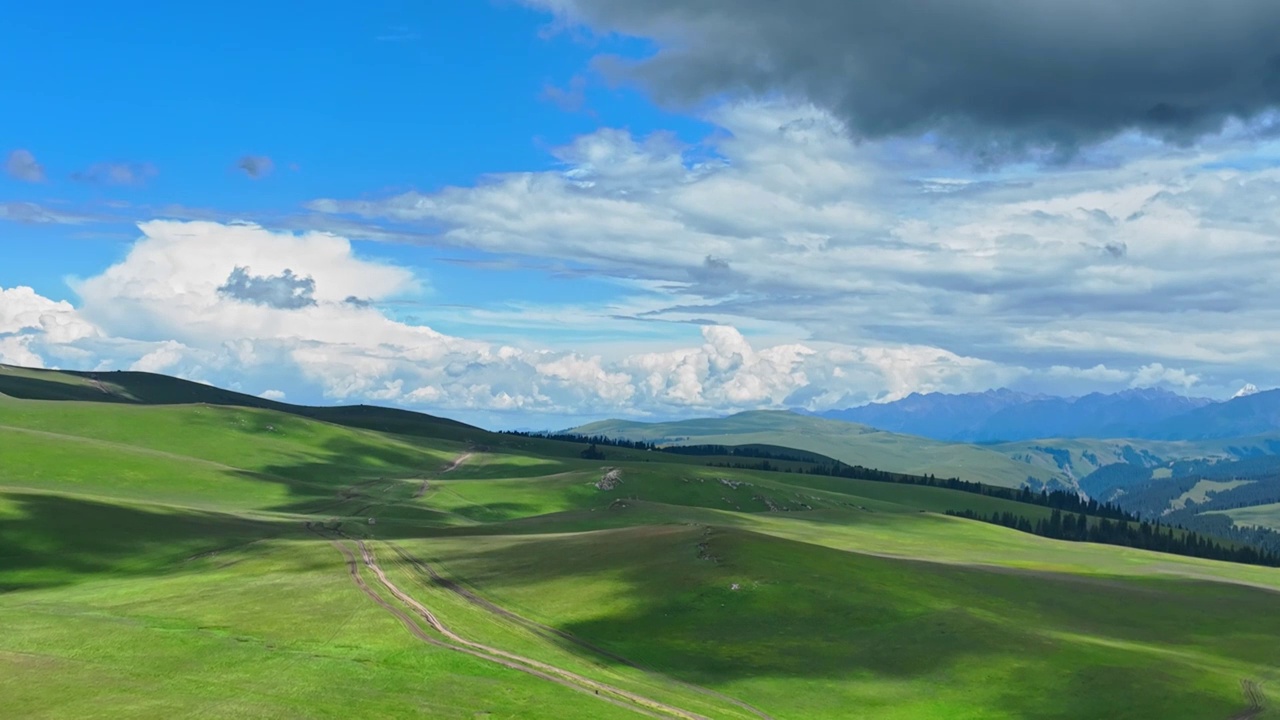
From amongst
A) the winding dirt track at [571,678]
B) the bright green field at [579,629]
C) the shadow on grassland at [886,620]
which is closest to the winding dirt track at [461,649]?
the winding dirt track at [571,678]

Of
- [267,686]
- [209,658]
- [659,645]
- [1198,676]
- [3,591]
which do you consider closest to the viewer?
[267,686]

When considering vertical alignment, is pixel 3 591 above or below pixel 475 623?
below

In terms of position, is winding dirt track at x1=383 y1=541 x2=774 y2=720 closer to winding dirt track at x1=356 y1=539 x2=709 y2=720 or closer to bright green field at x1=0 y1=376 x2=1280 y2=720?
bright green field at x1=0 y1=376 x2=1280 y2=720

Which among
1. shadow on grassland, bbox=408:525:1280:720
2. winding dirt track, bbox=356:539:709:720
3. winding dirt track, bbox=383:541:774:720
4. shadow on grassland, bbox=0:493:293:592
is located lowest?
shadow on grassland, bbox=0:493:293:592

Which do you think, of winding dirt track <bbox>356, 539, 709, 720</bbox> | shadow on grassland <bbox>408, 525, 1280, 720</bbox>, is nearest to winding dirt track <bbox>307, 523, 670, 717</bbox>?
winding dirt track <bbox>356, 539, 709, 720</bbox>

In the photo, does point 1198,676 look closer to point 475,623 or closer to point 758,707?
point 758,707

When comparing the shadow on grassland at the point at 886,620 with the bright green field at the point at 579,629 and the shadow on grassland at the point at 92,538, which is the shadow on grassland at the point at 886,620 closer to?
the bright green field at the point at 579,629

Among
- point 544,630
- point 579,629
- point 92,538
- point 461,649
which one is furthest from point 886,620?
point 92,538

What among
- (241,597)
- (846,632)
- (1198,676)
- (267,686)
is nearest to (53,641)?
(267,686)

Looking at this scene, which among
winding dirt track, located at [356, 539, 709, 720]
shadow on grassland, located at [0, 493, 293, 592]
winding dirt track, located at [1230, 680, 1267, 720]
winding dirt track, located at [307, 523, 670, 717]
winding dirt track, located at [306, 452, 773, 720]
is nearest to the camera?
winding dirt track, located at [356, 539, 709, 720]
